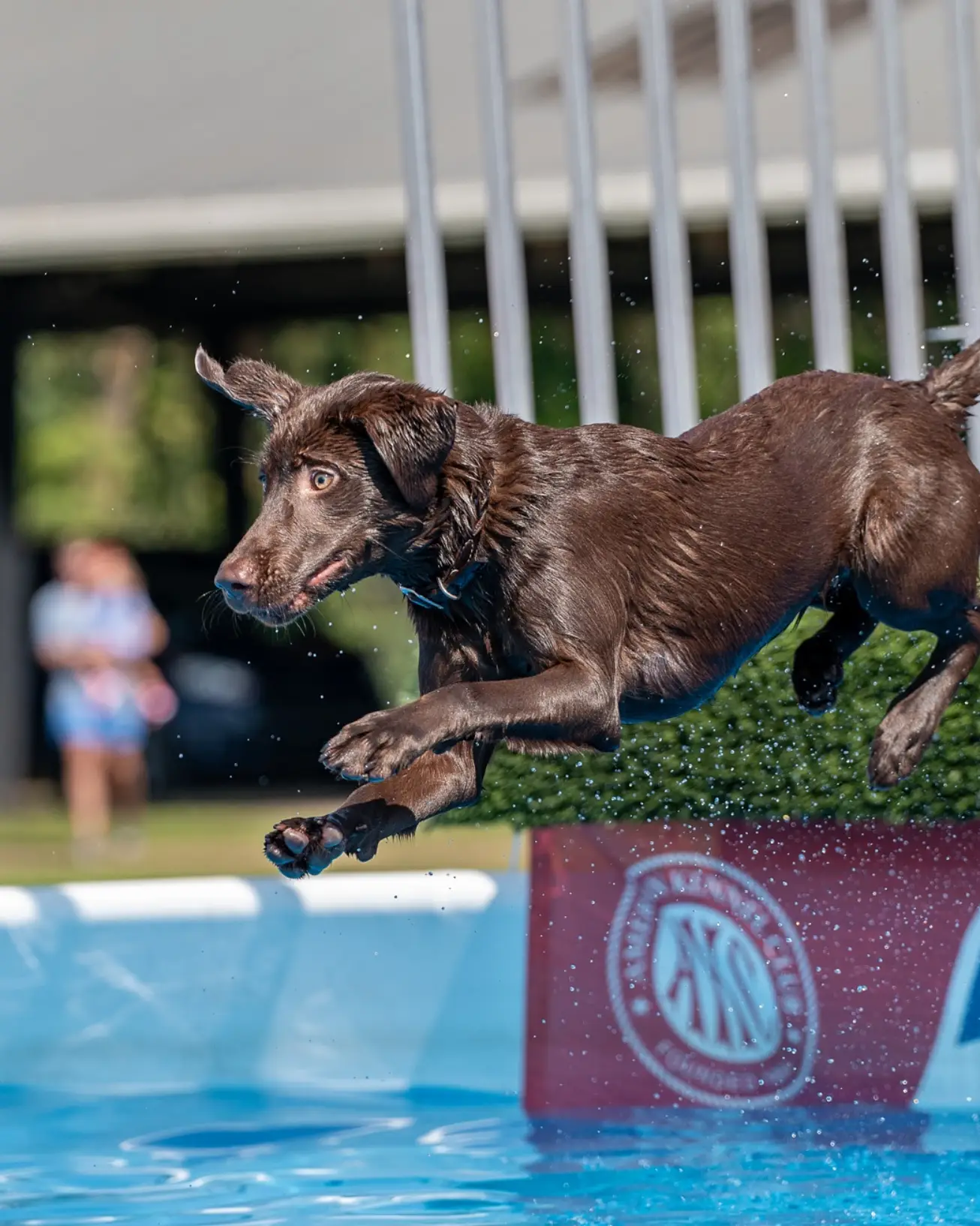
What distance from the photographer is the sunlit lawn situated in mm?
9641

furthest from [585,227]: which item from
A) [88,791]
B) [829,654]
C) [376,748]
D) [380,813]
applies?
[88,791]

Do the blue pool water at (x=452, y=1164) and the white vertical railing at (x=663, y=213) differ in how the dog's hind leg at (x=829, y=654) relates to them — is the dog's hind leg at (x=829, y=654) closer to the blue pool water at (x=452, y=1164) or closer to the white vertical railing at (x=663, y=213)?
the blue pool water at (x=452, y=1164)

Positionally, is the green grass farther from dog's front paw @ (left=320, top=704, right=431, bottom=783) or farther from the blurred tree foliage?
the blurred tree foliage

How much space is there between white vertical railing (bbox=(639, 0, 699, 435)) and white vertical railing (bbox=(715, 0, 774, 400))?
0.23 m

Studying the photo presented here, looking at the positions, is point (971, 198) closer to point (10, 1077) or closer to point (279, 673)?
point (10, 1077)

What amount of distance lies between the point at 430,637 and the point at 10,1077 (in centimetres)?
321

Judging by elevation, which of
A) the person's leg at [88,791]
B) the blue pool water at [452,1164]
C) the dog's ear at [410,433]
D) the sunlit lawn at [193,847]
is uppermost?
the dog's ear at [410,433]

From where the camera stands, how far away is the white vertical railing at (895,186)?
7469mm

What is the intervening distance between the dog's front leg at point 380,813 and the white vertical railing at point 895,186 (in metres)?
3.88

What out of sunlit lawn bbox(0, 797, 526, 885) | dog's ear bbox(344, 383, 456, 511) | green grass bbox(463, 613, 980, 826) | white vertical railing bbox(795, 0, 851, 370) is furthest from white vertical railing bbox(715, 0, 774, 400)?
dog's ear bbox(344, 383, 456, 511)

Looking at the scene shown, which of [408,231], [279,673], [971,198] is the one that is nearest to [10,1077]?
[408,231]

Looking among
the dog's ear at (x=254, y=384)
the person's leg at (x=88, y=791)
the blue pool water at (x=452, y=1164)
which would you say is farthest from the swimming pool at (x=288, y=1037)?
the person's leg at (x=88, y=791)

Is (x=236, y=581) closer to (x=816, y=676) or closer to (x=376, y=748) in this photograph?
(x=376, y=748)

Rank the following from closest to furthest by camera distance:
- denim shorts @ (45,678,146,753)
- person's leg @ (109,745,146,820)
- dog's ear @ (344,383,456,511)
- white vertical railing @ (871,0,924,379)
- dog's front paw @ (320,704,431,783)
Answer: dog's front paw @ (320,704,431,783), dog's ear @ (344,383,456,511), white vertical railing @ (871,0,924,379), denim shorts @ (45,678,146,753), person's leg @ (109,745,146,820)
